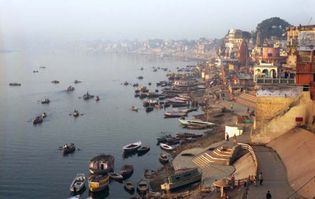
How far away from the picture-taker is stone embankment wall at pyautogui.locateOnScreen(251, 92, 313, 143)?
2927cm

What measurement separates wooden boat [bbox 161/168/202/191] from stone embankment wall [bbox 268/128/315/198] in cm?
515

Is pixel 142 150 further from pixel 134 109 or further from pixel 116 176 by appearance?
pixel 134 109

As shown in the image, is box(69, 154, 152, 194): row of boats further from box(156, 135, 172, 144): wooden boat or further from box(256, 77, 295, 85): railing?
box(256, 77, 295, 85): railing

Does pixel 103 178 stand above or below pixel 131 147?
above

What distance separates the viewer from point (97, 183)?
2944 cm

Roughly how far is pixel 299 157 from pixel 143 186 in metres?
10.0

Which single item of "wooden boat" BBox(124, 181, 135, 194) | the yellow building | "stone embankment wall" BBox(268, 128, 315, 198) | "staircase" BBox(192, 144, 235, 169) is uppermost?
the yellow building

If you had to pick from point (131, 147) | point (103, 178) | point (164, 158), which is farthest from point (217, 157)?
point (131, 147)

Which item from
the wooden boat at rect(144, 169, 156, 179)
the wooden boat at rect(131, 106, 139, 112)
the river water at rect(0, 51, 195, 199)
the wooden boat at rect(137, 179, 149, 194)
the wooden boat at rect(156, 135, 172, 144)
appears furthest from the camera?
the wooden boat at rect(131, 106, 139, 112)

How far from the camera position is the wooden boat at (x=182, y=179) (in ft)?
92.3

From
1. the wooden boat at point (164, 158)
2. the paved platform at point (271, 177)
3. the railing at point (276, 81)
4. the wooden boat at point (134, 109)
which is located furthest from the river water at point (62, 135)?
the railing at point (276, 81)

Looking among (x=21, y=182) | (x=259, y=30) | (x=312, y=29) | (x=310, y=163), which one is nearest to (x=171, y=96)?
(x=312, y=29)

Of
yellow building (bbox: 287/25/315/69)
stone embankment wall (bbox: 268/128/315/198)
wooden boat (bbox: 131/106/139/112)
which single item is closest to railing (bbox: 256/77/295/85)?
stone embankment wall (bbox: 268/128/315/198)

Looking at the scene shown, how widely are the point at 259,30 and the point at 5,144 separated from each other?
8993cm
